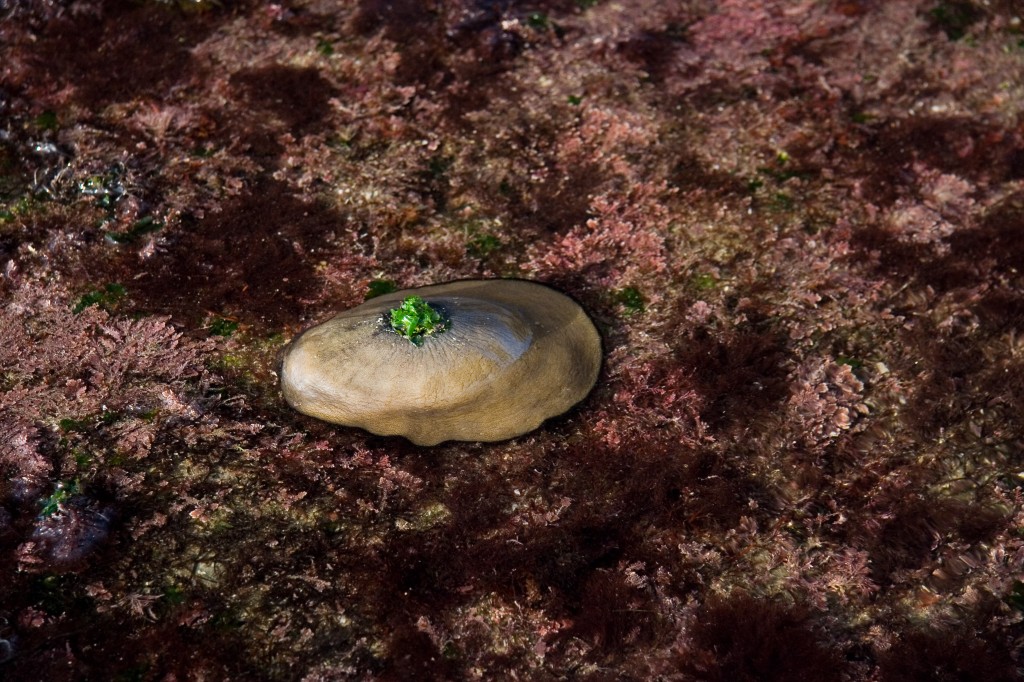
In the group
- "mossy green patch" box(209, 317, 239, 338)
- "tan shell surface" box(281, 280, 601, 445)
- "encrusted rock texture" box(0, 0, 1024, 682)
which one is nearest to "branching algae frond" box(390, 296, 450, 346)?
"tan shell surface" box(281, 280, 601, 445)

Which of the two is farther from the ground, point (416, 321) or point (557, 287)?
point (416, 321)

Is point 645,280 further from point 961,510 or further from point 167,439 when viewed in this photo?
point 167,439

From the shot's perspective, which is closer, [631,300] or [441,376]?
[441,376]

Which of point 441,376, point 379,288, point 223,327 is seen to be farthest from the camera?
point 379,288

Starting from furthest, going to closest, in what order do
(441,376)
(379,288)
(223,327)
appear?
(379,288), (223,327), (441,376)

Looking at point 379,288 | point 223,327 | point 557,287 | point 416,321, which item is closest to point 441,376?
point 416,321

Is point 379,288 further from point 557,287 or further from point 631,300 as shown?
point 631,300

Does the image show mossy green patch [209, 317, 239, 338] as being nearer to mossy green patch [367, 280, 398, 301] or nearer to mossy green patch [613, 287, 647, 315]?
mossy green patch [367, 280, 398, 301]

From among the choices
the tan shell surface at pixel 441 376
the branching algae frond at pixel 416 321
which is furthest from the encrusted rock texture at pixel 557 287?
the branching algae frond at pixel 416 321
